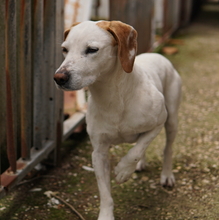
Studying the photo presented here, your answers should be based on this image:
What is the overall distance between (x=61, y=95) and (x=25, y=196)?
3.38 feet

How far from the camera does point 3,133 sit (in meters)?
3.38

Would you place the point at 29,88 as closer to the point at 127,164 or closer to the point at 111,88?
the point at 111,88

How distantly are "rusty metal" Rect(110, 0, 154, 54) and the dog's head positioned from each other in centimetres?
338

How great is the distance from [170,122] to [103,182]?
0.98 metres

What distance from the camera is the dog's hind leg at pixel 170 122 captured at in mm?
3721

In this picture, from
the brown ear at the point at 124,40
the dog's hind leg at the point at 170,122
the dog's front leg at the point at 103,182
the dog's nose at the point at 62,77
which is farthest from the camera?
the dog's hind leg at the point at 170,122

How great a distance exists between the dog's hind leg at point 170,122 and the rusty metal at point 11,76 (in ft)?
4.27

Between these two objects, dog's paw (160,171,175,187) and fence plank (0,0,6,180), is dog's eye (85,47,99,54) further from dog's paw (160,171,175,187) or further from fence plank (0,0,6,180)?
dog's paw (160,171,175,187)

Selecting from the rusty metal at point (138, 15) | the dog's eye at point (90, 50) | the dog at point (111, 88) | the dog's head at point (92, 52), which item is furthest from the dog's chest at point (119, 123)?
the rusty metal at point (138, 15)

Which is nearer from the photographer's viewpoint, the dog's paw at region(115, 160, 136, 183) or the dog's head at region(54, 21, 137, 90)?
the dog's head at region(54, 21, 137, 90)

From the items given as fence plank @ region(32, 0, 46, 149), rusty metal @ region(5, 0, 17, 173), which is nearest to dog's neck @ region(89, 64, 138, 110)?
rusty metal @ region(5, 0, 17, 173)

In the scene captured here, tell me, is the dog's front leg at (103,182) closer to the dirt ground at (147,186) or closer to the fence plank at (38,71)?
the dirt ground at (147,186)

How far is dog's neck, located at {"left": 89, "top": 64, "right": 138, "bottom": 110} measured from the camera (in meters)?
2.85

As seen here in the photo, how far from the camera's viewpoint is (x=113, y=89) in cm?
289
